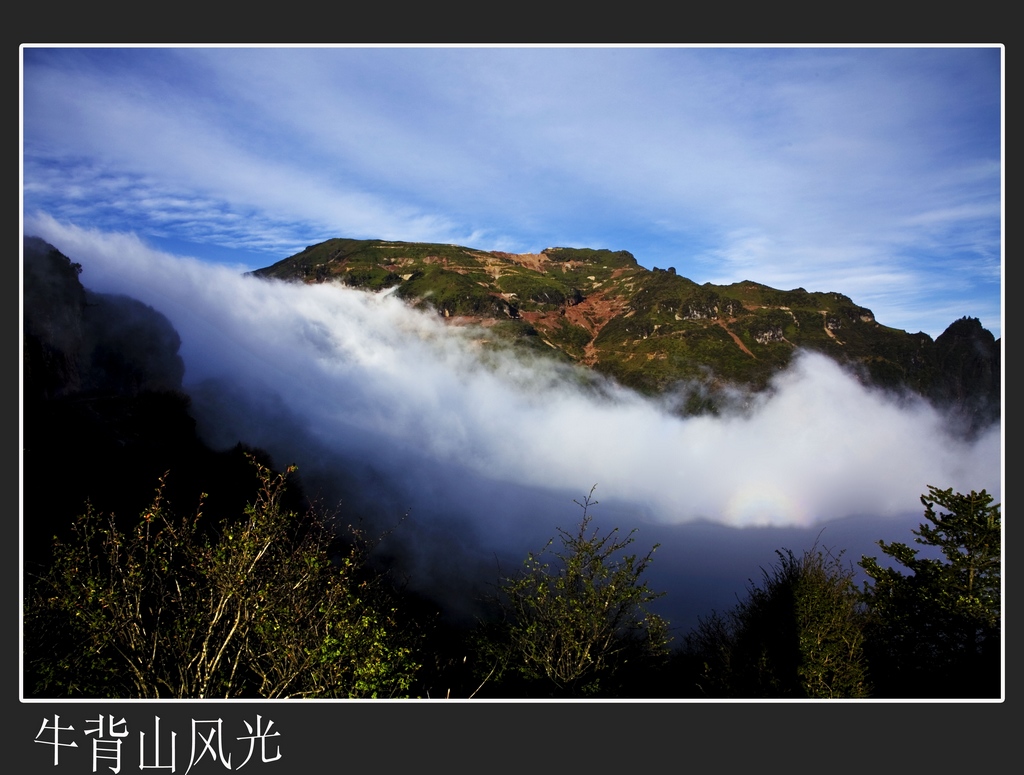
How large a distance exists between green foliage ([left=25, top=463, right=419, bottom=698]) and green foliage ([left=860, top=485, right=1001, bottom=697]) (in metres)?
14.4

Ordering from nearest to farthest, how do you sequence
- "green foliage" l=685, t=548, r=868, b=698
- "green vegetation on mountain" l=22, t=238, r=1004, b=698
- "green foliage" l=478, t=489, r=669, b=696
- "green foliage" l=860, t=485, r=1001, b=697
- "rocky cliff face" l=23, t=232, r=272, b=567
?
1. "green vegetation on mountain" l=22, t=238, r=1004, b=698
2. "green foliage" l=478, t=489, r=669, b=696
3. "green foliage" l=860, t=485, r=1001, b=697
4. "green foliage" l=685, t=548, r=868, b=698
5. "rocky cliff face" l=23, t=232, r=272, b=567

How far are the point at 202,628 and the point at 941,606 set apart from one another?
20.4m

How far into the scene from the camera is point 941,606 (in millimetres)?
18688

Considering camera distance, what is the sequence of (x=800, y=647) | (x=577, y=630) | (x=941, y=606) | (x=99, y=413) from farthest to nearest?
(x=99, y=413)
(x=941, y=606)
(x=800, y=647)
(x=577, y=630)

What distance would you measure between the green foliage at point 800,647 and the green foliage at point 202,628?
1150cm

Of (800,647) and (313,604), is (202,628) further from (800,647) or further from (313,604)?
(800,647)

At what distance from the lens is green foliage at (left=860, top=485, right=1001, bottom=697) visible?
55.7 feet

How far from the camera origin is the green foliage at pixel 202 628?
998 cm

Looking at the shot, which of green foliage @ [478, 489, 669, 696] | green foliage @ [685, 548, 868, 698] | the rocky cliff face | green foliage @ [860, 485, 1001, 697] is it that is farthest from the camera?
the rocky cliff face

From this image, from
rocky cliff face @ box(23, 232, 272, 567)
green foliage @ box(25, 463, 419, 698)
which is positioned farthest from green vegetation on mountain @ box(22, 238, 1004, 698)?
rocky cliff face @ box(23, 232, 272, 567)

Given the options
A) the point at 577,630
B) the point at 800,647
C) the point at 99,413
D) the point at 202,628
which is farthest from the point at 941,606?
the point at 99,413

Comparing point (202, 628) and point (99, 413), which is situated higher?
point (99, 413)

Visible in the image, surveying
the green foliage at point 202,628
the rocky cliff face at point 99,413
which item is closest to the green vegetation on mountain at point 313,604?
the green foliage at point 202,628

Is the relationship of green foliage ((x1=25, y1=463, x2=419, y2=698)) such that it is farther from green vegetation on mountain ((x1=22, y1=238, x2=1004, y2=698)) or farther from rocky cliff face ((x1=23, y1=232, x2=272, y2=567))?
rocky cliff face ((x1=23, y1=232, x2=272, y2=567))
